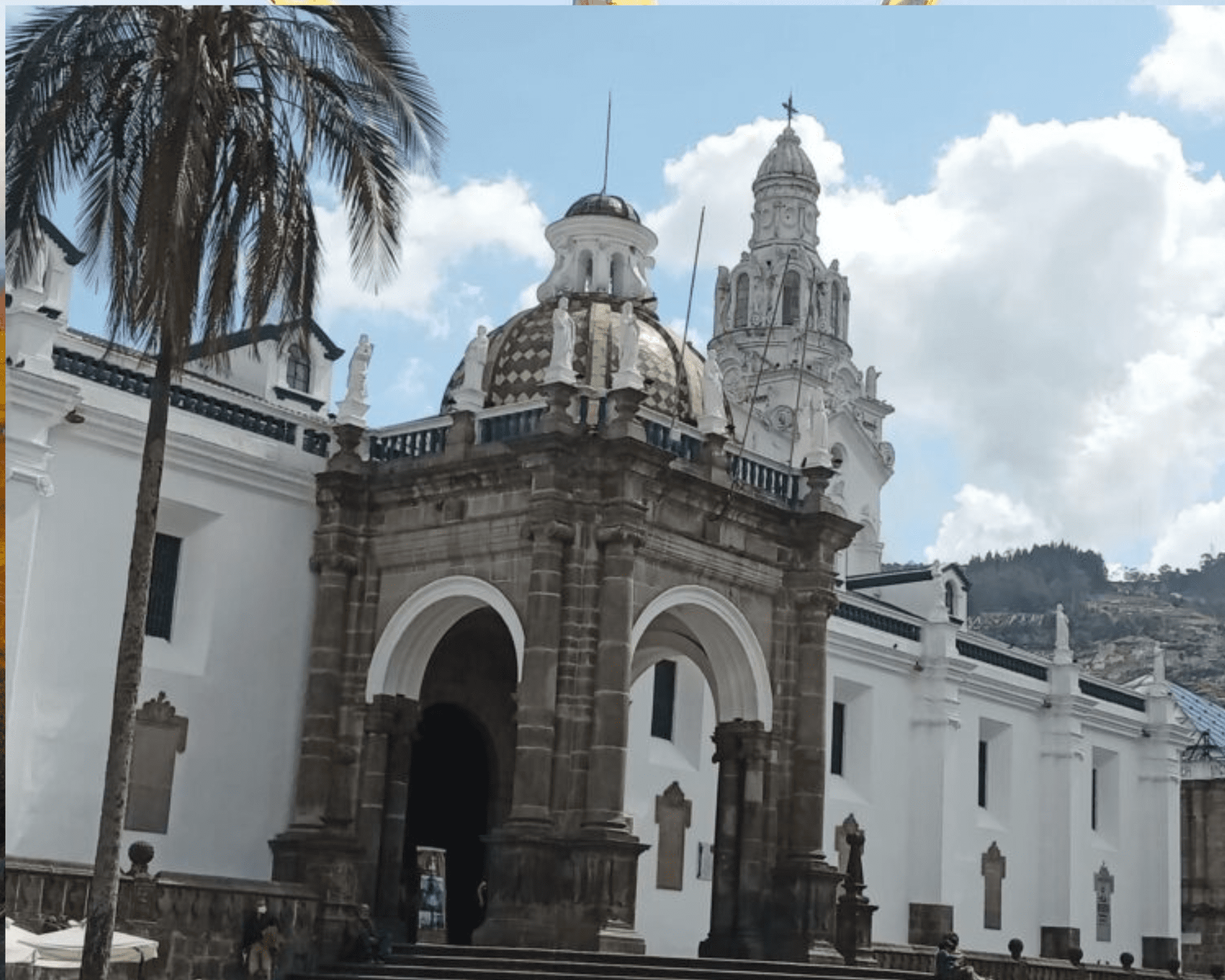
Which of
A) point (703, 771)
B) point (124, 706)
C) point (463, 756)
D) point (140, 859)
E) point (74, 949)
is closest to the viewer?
point (124, 706)

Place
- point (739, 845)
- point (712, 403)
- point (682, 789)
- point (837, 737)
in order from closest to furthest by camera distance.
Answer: point (739, 845)
point (712, 403)
point (682, 789)
point (837, 737)

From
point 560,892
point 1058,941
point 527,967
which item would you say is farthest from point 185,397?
point 1058,941

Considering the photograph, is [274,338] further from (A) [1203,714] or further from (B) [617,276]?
(A) [1203,714]

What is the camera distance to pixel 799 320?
53656 mm

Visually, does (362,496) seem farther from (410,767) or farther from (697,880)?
(697,880)

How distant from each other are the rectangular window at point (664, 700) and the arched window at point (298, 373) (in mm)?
8764

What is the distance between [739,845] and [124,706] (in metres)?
11.7

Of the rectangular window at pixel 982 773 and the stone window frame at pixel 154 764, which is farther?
the rectangular window at pixel 982 773

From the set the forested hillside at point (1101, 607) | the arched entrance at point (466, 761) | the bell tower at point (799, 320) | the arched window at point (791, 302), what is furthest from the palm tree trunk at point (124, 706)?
the forested hillside at point (1101, 607)

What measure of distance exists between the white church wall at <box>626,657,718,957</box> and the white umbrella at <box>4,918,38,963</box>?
13952mm

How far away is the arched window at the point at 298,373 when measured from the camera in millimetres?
34812

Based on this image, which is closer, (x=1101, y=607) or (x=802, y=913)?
(x=802, y=913)

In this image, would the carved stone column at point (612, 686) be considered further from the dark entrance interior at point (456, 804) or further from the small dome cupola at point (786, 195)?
the small dome cupola at point (786, 195)

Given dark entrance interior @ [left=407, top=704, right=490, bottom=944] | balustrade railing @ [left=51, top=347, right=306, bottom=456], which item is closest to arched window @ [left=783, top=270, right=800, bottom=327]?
dark entrance interior @ [left=407, top=704, right=490, bottom=944]
